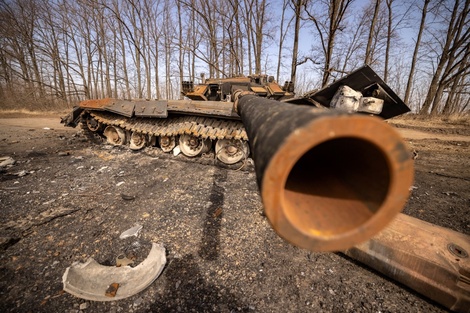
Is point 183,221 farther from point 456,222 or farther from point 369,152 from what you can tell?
point 456,222

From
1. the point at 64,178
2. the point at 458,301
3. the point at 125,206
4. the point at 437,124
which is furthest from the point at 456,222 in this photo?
the point at 437,124

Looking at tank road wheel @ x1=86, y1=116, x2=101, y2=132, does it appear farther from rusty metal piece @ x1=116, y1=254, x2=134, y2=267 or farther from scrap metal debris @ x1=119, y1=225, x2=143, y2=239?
rusty metal piece @ x1=116, y1=254, x2=134, y2=267

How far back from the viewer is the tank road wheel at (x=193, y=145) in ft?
18.2

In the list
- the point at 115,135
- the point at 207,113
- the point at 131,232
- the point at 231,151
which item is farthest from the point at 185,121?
the point at 131,232

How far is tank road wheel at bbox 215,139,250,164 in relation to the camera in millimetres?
5195

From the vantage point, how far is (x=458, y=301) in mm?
1619

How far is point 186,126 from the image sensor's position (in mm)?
5250

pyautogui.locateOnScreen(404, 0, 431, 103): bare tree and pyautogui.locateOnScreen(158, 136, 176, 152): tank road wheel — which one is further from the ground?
pyautogui.locateOnScreen(404, 0, 431, 103): bare tree

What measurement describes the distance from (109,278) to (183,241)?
0.81 metres

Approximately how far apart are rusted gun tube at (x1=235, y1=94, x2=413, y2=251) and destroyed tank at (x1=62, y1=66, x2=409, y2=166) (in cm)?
349

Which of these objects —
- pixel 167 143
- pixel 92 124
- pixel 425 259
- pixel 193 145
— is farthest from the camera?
pixel 92 124

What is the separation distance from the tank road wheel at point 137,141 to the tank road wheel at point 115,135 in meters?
0.48

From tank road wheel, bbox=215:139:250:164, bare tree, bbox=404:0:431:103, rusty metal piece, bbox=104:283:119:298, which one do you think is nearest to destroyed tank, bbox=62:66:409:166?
tank road wheel, bbox=215:139:250:164

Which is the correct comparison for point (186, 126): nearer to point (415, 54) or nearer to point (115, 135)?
point (115, 135)
